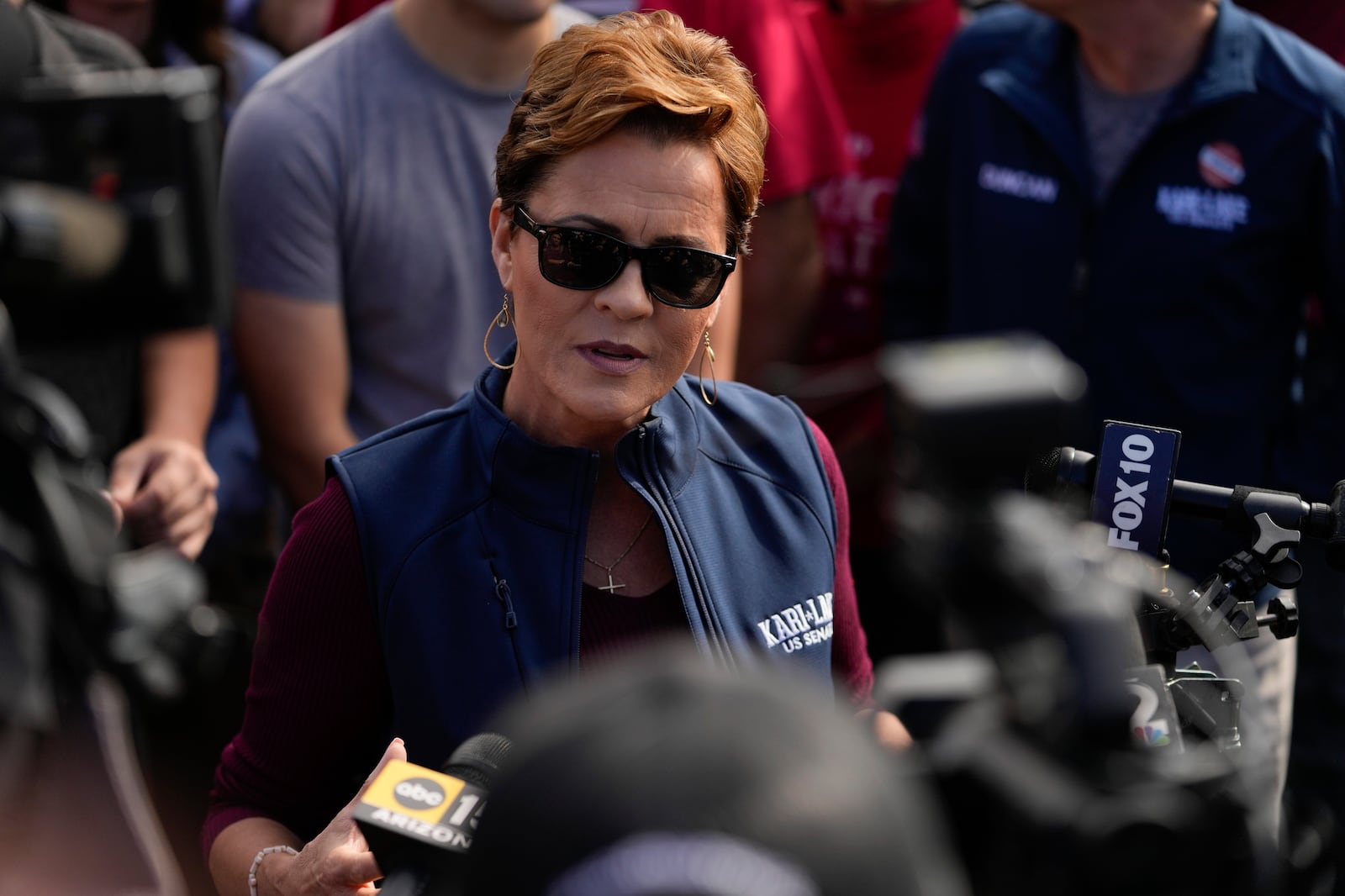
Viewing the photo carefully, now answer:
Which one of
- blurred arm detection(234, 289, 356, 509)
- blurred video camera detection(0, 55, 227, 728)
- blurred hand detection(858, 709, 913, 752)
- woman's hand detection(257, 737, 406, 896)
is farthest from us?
blurred arm detection(234, 289, 356, 509)

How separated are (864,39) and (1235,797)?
3.04 m

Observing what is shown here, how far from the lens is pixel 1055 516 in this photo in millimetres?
1124

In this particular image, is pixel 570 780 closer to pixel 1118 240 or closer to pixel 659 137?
pixel 659 137

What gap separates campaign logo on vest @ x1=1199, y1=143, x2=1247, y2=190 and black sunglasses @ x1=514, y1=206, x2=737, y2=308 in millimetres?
1484

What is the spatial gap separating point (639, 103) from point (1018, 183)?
4.91 feet

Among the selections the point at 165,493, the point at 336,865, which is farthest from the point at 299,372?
the point at 336,865

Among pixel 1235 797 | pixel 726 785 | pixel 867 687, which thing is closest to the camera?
pixel 726 785

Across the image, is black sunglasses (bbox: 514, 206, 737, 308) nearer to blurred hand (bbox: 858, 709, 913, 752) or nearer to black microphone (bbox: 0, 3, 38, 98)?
blurred hand (bbox: 858, 709, 913, 752)

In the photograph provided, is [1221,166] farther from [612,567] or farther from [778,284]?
[612,567]

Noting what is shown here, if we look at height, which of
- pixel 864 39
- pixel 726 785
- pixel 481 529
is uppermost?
pixel 726 785

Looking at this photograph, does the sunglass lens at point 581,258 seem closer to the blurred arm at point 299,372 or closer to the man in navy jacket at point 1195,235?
the blurred arm at point 299,372

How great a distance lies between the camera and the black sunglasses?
2.21 m

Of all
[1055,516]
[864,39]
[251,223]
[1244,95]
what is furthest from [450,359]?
[1055,516]

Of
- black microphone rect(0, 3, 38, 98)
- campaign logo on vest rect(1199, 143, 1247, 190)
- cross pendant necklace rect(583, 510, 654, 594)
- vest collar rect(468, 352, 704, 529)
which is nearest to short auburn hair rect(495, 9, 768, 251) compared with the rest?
vest collar rect(468, 352, 704, 529)
